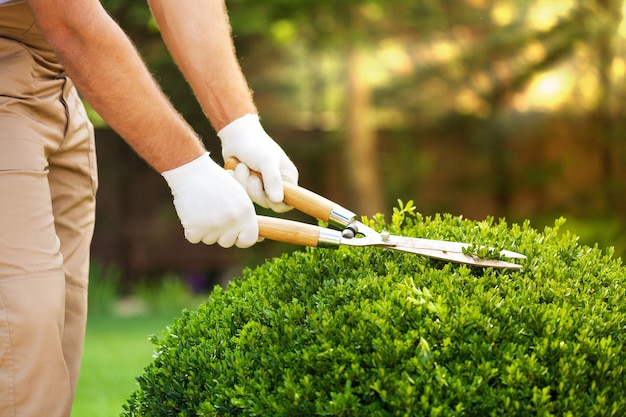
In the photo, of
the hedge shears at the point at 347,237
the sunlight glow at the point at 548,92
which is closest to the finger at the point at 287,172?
the hedge shears at the point at 347,237

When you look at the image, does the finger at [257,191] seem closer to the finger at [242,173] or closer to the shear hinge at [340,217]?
the finger at [242,173]

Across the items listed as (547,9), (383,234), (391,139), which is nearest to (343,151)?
(391,139)

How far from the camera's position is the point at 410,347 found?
172cm

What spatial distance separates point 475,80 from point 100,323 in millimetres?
5734

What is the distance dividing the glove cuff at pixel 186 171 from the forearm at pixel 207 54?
47cm

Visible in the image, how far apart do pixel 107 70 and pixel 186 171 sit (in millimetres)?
324

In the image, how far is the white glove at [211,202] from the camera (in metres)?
2.11

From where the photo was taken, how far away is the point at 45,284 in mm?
1912

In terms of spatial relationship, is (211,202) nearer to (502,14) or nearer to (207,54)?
(207,54)

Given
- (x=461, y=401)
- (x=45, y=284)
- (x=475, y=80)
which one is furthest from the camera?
(x=475, y=80)

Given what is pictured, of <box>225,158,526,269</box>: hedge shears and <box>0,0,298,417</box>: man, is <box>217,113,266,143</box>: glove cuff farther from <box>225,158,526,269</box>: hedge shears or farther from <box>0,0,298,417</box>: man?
<box>225,158,526,269</box>: hedge shears

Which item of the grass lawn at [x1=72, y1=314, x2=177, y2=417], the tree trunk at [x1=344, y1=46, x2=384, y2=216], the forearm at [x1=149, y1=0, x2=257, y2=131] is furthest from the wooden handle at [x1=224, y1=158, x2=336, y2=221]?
the tree trunk at [x1=344, y1=46, x2=384, y2=216]

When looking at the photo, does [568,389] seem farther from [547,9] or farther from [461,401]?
[547,9]

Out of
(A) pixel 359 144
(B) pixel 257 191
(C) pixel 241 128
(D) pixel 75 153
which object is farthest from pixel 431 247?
(A) pixel 359 144
